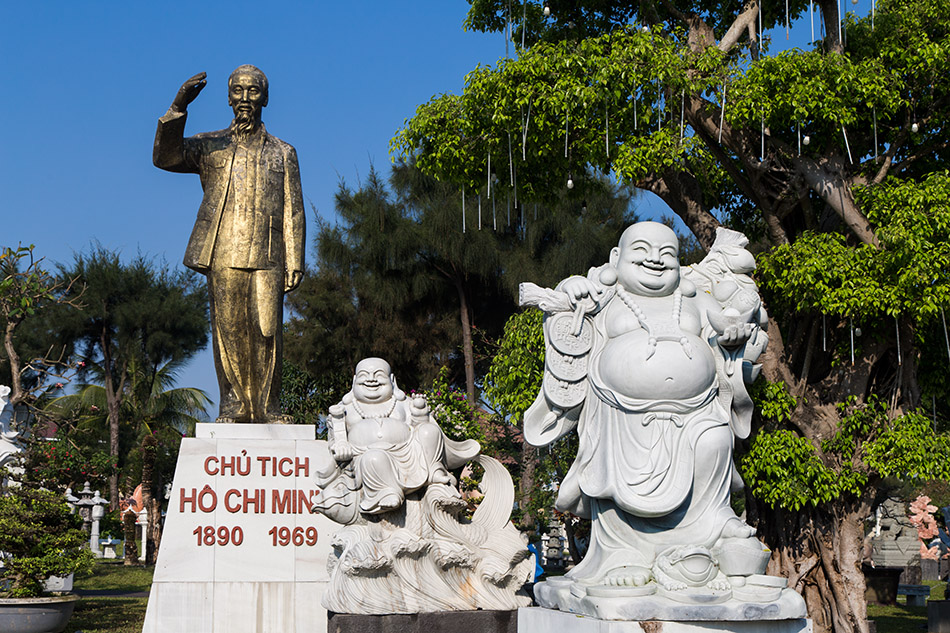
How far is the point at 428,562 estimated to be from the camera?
6.50 meters

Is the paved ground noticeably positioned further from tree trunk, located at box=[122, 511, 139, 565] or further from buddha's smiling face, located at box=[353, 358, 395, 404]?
buddha's smiling face, located at box=[353, 358, 395, 404]

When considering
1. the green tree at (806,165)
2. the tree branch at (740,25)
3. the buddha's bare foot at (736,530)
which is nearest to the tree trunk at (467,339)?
the green tree at (806,165)

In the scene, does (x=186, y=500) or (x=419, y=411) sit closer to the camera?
(x=419, y=411)

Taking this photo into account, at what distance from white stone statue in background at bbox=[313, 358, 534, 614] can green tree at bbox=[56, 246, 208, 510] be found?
20332 millimetres

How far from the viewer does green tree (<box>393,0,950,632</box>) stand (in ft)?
27.3

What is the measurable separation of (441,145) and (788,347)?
12.2 feet

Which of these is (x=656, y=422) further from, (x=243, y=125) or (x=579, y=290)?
(x=243, y=125)

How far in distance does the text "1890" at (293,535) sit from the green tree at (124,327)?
1918 cm

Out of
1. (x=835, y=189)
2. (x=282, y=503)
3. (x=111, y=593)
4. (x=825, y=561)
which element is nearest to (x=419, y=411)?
(x=282, y=503)

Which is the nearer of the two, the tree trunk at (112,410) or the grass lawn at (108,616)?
the grass lawn at (108,616)

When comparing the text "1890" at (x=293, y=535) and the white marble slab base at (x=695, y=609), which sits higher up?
the text "1890" at (x=293, y=535)

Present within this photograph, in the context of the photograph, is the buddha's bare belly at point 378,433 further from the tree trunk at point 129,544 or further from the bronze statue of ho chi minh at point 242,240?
the tree trunk at point 129,544

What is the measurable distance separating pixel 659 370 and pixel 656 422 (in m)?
0.24

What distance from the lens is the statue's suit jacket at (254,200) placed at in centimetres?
812
